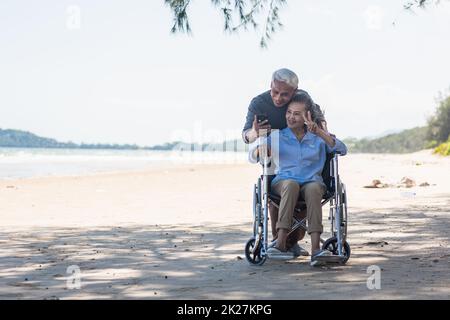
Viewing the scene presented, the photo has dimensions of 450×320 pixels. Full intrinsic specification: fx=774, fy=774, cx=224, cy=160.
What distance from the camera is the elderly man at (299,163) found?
18.9 ft

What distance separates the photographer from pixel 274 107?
6.04 meters

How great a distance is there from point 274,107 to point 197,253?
1547 millimetres

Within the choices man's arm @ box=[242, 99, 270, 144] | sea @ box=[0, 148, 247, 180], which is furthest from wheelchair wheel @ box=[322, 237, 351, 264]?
sea @ box=[0, 148, 247, 180]

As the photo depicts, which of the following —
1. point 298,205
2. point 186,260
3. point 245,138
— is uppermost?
point 245,138

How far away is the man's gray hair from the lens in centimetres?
588

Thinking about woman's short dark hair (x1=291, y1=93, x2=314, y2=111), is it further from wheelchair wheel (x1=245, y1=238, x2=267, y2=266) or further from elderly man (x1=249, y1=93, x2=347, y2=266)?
wheelchair wheel (x1=245, y1=238, x2=267, y2=266)

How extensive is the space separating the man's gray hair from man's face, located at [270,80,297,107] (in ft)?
0.08

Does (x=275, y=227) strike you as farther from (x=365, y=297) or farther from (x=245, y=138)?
(x=365, y=297)

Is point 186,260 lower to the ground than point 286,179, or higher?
lower

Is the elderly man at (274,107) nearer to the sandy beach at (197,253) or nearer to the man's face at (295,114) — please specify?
the man's face at (295,114)

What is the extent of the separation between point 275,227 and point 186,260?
2.55 ft

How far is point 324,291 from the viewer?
184 inches

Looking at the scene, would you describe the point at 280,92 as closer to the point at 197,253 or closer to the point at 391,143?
the point at 197,253

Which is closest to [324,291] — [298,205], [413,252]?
[298,205]
